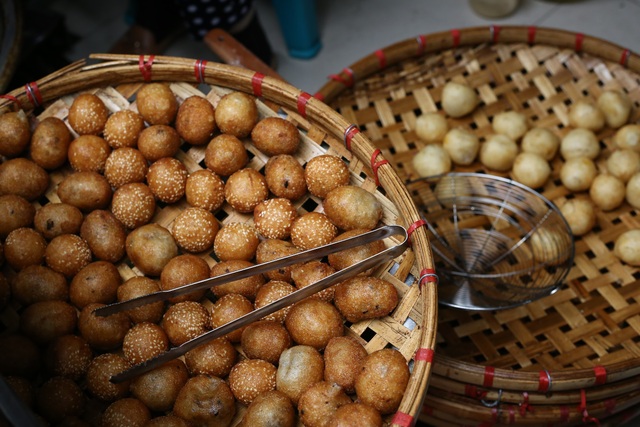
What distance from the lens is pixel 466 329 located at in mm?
1877

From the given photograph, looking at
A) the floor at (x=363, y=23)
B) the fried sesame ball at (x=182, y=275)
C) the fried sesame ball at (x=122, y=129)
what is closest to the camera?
the fried sesame ball at (x=182, y=275)

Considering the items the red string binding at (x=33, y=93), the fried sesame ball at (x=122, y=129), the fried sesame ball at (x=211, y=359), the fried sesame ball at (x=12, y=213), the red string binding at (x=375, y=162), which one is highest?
the red string binding at (x=33, y=93)

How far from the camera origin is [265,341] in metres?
1.32

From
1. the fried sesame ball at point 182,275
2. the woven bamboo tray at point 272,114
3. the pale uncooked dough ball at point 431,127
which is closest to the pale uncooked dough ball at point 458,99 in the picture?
the pale uncooked dough ball at point 431,127

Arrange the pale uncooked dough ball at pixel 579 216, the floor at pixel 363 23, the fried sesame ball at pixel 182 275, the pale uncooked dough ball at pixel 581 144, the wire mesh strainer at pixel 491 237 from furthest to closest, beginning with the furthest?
the floor at pixel 363 23 < the pale uncooked dough ball at pixel 581 144 < the pale uncooked dough ball at pixel 579 216 < the wire mesh strainer at pixel 491 237 < the fried sesame ball at pixel 182 275

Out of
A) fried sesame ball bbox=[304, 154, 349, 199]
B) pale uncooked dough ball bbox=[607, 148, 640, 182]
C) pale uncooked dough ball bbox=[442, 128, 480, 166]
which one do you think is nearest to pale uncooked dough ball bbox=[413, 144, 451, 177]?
pale uncooked dough ball bbox=[442, 128, 480, 166]

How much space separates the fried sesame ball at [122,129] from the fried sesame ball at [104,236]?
21cm

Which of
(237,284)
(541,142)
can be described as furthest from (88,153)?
(541,142)

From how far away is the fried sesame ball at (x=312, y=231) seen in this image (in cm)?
145

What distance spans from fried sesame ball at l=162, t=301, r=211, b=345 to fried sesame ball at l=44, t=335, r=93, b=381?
18 centimetres

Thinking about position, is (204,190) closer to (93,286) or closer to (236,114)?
(236,114)

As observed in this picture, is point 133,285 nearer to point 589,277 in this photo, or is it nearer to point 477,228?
point 477,228

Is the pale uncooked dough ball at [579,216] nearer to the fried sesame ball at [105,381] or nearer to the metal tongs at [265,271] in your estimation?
the metal tongs at [265,271]

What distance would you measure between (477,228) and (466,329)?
411 mm
